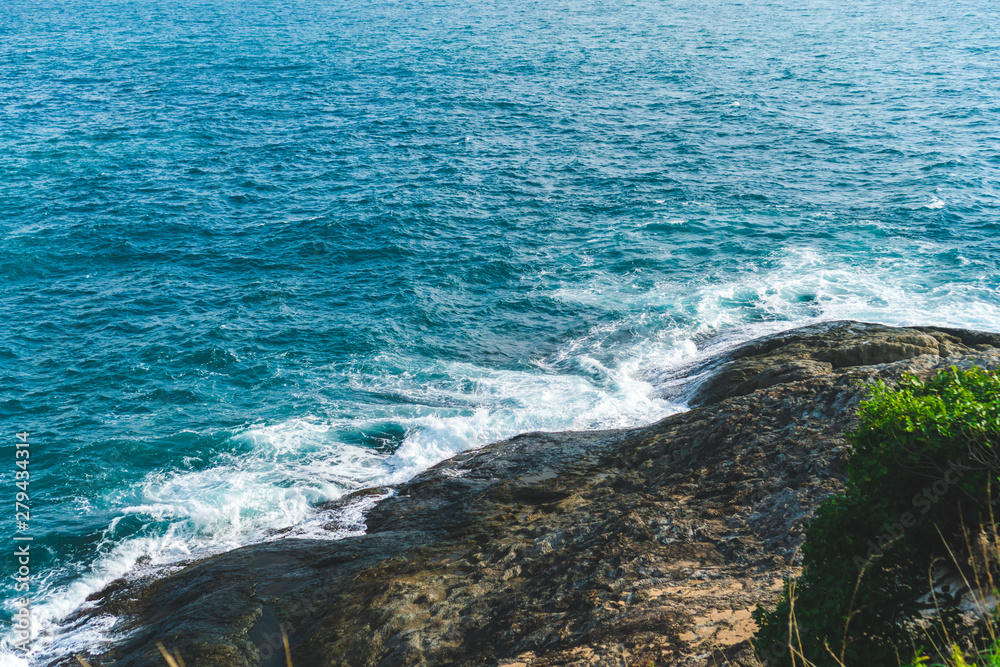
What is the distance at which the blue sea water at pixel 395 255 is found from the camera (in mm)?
19391

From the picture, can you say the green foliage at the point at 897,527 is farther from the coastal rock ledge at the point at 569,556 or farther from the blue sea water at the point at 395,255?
the blue sea water at the point at 395,255

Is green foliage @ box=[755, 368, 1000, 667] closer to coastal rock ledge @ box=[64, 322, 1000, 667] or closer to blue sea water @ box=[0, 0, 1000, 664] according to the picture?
coastal rock ledge @ box=[64, 322, 1000, 667]

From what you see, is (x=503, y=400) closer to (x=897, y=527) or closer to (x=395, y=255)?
(x=395, y=255)

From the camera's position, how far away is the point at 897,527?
7.23 m

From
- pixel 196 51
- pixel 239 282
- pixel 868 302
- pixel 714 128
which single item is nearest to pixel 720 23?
pixel 714 128

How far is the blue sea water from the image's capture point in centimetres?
1939

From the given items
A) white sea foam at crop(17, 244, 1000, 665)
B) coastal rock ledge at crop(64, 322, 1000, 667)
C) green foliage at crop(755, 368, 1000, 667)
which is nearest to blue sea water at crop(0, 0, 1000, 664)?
white sea foam at crop(17, 244, 1000, 665)

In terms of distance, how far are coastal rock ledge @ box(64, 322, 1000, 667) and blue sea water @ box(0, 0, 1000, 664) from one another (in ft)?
6.85

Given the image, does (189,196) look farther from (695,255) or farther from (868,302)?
(868,302)

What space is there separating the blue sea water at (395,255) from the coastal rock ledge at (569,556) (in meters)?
2.09

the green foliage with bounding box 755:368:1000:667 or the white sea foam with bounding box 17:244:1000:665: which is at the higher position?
the green foliage with bounding box 755:368:1000:667

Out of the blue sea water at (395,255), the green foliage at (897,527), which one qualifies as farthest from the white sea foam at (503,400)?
the green foliage at (897,527)

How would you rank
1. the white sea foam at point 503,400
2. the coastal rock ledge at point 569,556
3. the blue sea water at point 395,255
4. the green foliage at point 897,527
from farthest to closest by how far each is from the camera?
the blue sea water at point 395,255 → the white sea foam at point 503,400 → the coastal rock ledge at point 569,556 → the green foliage at point 897,527

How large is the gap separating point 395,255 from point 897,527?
24808mm
